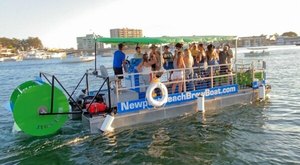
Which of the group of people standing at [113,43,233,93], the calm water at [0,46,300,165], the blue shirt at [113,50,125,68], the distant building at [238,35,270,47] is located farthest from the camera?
the distant building at [238,35,270,47]

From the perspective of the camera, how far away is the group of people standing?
41.7ft

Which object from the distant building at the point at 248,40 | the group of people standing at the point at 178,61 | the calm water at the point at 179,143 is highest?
the distant building at the point at 248,40

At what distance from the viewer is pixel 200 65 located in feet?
46.5

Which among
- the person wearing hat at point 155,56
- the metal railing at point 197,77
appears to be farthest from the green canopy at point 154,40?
the metal railing at point 197,77

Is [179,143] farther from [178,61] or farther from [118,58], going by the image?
[118,58]

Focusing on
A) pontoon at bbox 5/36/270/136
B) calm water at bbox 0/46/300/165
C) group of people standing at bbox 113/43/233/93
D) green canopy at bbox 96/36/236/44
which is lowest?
calm water at bbox 0/46/300/165

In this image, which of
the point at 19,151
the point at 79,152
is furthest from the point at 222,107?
the point at 19,151

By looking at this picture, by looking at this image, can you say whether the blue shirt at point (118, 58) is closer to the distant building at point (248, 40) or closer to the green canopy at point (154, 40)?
the green canopy at point (154, 40)

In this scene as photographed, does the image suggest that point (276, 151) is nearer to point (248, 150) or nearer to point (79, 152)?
point (248, 150)

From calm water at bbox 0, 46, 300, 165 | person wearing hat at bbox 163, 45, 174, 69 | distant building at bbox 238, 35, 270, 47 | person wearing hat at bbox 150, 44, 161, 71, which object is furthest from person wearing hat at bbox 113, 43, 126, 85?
distant building at bbox 238, 35, 270, 47

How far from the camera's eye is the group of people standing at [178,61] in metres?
12.7

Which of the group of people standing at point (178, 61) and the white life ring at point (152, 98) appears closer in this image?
the white life ring at point (152, 98)

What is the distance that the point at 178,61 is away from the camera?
12930 millimetres

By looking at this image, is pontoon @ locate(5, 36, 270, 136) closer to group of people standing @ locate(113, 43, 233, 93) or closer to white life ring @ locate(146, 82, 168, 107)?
white life ring @ locate(146, 82, 168, 107)
